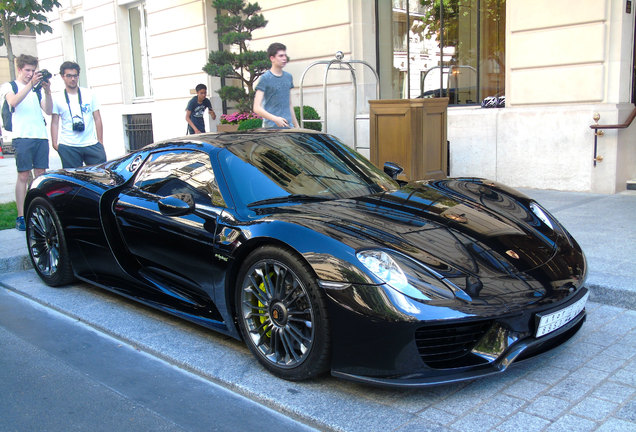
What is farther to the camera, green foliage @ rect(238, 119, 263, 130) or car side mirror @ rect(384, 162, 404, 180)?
green foliage @ rect(238, 119, 263, 130)

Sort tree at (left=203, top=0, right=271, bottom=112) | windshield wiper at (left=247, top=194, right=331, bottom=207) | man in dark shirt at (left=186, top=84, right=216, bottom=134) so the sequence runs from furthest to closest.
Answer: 1. tree at (left=203, top=0, right=271, bottom=112)
2. man in dark shirt at (left=186, top=84, right=216, bottom=134)
3. windshield wiper at (left=247, top=194, right=331, bottom=207)

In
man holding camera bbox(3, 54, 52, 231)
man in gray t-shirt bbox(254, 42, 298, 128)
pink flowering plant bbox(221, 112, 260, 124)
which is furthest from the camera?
pink flowering plant bbox(221, 112, 260, 124)

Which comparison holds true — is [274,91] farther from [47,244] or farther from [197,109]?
[197,109]

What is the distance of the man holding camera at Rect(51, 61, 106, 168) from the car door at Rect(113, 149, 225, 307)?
3148 millimetres

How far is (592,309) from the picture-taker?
4.27 m

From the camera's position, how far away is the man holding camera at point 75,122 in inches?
280

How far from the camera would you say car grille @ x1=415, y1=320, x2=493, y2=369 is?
9.34 feet

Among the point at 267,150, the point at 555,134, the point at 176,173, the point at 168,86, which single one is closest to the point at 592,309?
the point at 267,150

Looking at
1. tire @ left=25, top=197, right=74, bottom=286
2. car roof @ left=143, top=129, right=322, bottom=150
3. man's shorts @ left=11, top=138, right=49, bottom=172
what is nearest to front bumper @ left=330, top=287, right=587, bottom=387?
car roof @ left=143, top=129, right=322, bottom=150

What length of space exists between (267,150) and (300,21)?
8486mm

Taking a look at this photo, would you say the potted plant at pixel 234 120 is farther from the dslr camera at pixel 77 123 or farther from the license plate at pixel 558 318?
the license plate at pixel 558 318

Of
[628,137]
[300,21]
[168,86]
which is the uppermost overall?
[300,21]

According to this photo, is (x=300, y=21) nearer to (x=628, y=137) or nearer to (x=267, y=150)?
(x=628, y=137)

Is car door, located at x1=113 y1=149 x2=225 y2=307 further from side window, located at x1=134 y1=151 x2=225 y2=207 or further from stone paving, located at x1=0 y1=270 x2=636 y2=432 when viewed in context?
stone paving, located at x1=0 y1=270 x2=636 y2=432
